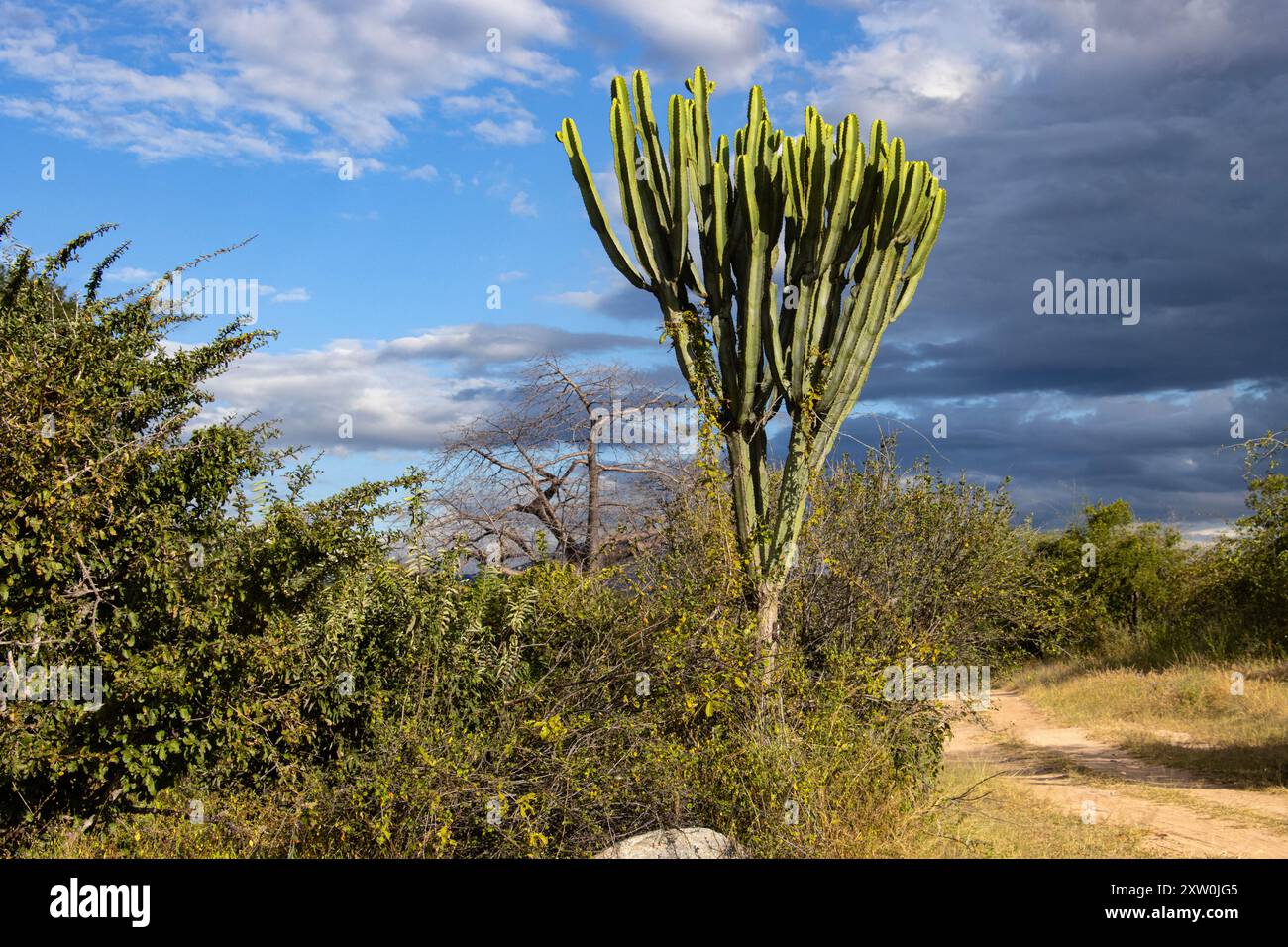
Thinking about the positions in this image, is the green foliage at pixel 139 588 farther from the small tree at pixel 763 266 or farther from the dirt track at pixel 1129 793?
the dirt track at pixel 1129 793

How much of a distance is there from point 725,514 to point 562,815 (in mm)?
2413

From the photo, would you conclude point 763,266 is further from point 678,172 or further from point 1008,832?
point 1008,832

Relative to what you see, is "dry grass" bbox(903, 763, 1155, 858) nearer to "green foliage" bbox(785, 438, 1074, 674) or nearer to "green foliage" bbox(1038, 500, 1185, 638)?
"green foliage" bbox(785, 438, 1074, 674)

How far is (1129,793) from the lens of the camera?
957 cm

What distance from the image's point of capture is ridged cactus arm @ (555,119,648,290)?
7.73 metres

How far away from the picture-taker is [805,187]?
24.5 feet

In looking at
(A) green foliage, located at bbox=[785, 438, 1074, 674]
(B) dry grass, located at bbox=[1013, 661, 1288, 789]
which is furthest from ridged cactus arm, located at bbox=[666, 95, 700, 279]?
(B) dry grass, located at bbox=[1013, 661, 1288, 789]

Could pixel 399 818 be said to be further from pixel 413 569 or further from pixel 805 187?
pixel 805 187

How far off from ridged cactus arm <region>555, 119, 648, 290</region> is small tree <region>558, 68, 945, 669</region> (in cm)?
1

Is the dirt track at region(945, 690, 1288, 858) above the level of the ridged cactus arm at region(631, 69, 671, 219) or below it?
below

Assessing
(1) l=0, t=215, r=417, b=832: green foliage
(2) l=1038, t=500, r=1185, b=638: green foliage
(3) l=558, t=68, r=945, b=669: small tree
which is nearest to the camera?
(1) l=0, t=215, r=417, b=832: green foliage

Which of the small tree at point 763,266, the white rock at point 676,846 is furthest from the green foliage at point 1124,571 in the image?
the white rock at point 676,846

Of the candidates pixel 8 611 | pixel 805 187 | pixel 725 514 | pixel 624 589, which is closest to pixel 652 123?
pixel 805 187

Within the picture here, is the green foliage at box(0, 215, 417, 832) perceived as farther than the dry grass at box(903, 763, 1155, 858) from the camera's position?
No
